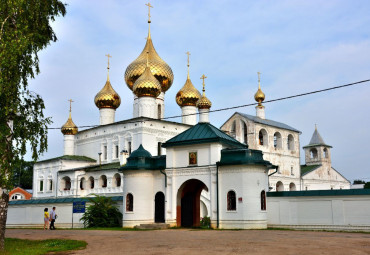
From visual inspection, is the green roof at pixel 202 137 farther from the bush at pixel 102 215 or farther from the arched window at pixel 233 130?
the arched window at pixel 233 130

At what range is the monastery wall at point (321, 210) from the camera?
714 inches

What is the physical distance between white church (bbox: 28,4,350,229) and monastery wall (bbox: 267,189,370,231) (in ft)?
2.43

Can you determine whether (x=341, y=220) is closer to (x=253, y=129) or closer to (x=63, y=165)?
(x=253, y=129)

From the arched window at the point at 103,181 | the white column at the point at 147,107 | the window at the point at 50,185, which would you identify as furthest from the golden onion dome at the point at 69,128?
the white column at the point at 147,107

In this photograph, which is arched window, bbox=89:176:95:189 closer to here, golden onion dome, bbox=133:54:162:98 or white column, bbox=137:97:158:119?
white column, bbox=137:97:158:119

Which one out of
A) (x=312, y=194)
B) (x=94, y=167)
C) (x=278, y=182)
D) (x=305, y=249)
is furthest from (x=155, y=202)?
(x=278, y=182)

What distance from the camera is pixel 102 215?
22.9 m

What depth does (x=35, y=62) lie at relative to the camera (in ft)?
45.0

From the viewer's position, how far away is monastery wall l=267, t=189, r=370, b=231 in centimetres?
1814

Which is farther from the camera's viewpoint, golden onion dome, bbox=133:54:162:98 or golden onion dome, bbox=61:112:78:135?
golden onion dome, bbox=61:112:78:135

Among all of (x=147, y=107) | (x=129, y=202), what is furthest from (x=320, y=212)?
(x=147, y=107)

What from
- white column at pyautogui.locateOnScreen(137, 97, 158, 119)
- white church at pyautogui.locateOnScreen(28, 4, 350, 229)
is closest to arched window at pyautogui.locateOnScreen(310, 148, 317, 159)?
white church at pyautogui.locateOnScreen(28, 4, 350, 229)

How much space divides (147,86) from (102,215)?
14.9m

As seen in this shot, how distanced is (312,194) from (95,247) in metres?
11.0
